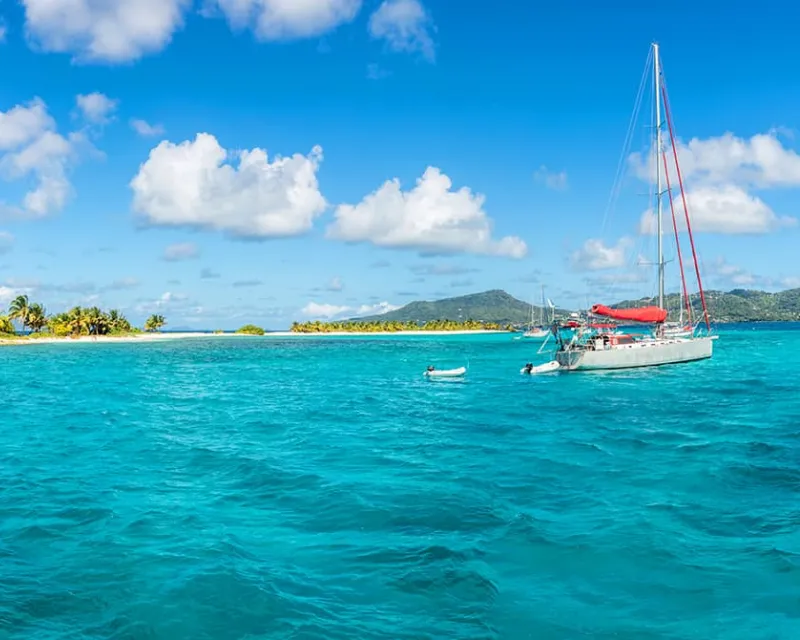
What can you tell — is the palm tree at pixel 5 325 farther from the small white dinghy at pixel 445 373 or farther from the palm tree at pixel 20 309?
the small white dinghy at pixel 445 373

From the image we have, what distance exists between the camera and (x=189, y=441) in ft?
98.1

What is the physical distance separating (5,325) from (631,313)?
165 m

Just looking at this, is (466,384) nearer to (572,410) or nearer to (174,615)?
(572,410)

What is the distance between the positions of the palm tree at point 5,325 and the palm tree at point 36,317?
19.7 feet

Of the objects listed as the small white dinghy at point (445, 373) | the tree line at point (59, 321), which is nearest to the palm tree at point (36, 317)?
the tree line at point (59, 321)

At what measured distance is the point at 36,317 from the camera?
175500 millimetres

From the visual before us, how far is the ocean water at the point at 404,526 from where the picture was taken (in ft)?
37.0

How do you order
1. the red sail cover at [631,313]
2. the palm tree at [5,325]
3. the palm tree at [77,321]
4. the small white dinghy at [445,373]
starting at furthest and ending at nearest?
1. the palm tree at [77,321]
2. the palm tree at [5,325]
3. the red sail cover at [631,313]
4. the small white dinghy at [445,373]

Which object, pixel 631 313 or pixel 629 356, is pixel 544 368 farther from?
pixel 631 313

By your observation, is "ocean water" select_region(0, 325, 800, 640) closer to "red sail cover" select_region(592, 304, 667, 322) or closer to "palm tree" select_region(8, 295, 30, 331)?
"red sail cover" select_region(592, 304, 667, 322)

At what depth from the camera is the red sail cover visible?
64.7 m

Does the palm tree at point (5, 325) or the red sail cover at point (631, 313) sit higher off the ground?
the palm tree at point (5, 325)

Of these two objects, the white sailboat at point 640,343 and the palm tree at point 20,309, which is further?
the palm tree at point 20,309

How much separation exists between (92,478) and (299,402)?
23.5 metres
